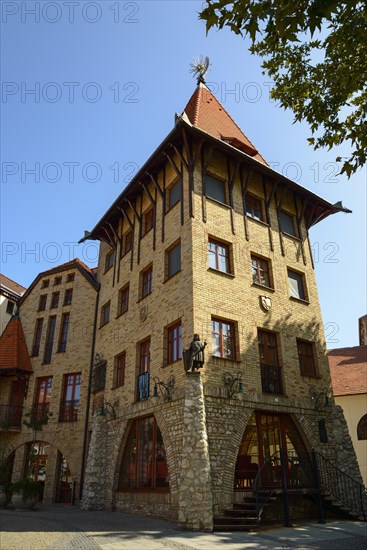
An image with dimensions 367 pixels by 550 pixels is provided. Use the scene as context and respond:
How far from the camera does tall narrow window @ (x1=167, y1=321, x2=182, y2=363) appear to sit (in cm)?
1281

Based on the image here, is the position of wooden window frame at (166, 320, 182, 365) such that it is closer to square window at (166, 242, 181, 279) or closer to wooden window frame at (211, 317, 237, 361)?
wooden window frame at (211, 317, 237, 361)

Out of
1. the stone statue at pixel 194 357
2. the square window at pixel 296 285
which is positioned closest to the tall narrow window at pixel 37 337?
the stone statue at pixel 194 357

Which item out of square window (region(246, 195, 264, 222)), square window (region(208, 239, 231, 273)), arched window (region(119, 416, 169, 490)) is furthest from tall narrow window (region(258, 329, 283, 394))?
square window (region(246, 195, 264, 222))

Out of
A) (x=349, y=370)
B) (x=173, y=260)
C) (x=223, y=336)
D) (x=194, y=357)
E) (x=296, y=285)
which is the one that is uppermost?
(x=173, y=260)

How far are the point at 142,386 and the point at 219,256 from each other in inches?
206

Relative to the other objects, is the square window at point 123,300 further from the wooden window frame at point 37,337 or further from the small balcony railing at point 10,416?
the small balcony railing at point 10,416

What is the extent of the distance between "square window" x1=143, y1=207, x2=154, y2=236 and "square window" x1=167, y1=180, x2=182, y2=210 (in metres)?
1.43

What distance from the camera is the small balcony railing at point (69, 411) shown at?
62.8 ft

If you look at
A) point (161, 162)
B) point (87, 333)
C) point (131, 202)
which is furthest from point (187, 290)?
point (87, 333)

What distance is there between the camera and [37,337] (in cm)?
2258

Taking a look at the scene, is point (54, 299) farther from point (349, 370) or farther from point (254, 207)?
point (349, 370)

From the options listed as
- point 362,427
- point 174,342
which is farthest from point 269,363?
point 362,427

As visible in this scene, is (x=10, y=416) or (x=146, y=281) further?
(x=10, y=416)

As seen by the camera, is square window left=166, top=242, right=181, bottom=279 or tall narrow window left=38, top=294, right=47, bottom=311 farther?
tall narrow window left=38, top=294, right=47, bottom=311
